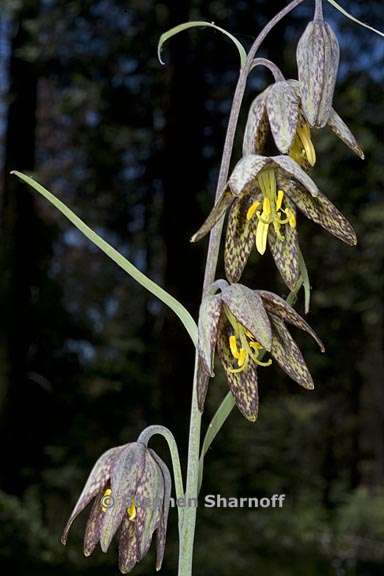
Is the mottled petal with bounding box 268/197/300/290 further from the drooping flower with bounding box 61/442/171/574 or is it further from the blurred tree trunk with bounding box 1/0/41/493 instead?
the blurred tree trunk with bounding box 1/0/41/493

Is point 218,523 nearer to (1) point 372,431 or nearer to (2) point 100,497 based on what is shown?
(1) point 372,431

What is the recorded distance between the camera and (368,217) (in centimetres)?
294

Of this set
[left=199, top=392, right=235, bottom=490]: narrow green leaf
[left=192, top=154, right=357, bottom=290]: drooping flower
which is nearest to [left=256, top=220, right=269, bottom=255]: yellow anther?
[left=192, top=154, right=357, bottom=290]: drooping flower

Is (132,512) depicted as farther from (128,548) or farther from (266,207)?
(266,207)

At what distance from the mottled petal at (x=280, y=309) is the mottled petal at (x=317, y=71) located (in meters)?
0.13

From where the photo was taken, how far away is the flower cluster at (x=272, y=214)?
0.57m

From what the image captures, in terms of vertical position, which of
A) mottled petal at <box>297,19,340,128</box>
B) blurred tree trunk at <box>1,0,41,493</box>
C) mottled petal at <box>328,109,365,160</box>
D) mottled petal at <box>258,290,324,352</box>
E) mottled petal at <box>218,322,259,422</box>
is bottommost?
mottled petal at <box>218,322,259,422</box>

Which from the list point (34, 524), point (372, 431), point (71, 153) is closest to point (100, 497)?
point (34, 524)

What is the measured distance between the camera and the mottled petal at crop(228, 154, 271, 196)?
0.55 metres

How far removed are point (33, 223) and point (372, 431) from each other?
2.16 metres

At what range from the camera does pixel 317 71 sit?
23.2 inches

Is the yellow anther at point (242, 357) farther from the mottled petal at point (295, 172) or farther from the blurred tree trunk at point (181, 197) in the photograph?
the blurred tree trunk at point (181, 197)

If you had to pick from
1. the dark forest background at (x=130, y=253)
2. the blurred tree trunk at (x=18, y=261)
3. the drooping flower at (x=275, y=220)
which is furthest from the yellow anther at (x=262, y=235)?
the blurred tree trunk at (x=18, y=261)

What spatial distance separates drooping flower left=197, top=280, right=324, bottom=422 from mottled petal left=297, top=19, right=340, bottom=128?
0.46 ft
